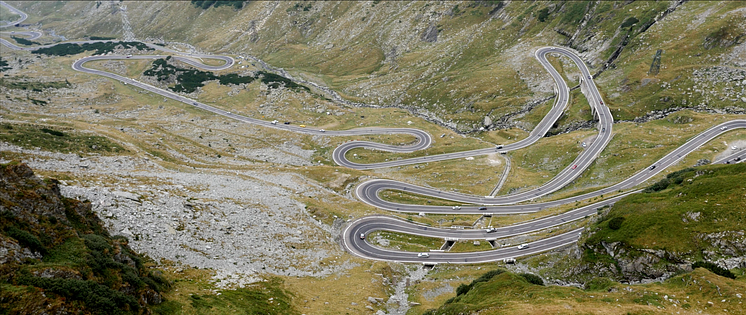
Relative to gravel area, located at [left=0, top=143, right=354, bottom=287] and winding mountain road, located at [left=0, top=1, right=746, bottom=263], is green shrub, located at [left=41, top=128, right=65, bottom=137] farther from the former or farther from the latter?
winding mountain road, located at [left=0, top=1, right=746, bottom=263]

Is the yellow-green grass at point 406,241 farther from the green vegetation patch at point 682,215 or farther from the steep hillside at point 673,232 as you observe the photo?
the green vegetation patch at point 682,215

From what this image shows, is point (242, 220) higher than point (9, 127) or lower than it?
lower

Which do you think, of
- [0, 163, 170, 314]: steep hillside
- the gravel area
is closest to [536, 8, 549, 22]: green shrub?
the gravel area

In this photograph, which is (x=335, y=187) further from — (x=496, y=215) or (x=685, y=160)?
(x=685, y=160)

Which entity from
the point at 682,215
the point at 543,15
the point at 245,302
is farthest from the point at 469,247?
the point at 543,15

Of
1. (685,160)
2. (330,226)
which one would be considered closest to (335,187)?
(330,226)
